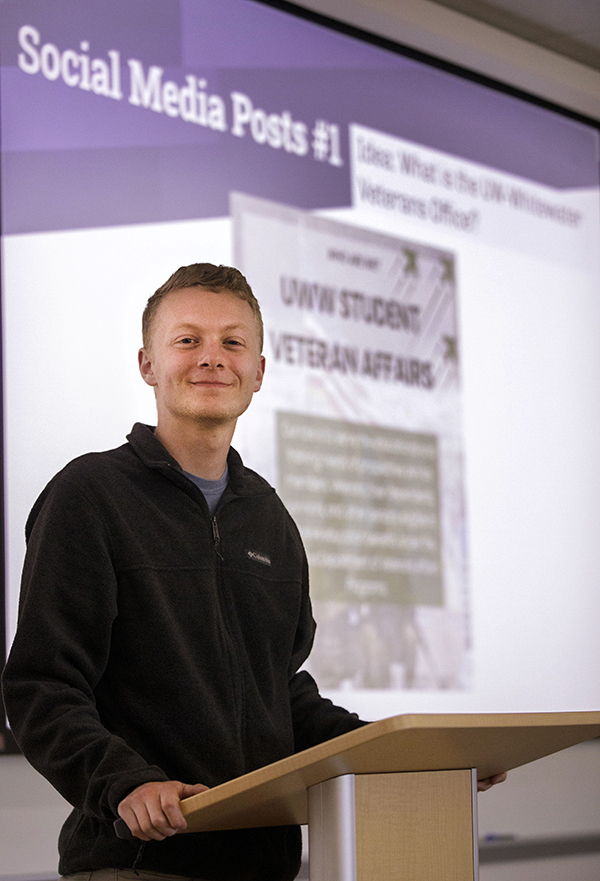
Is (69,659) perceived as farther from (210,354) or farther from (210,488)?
(210,354)

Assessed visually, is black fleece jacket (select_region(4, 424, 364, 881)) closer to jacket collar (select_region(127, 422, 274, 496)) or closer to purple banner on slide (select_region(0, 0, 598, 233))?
jacket collar (select_region(127, 422, 274, 496))

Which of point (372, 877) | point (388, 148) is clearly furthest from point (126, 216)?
point (372, 877)

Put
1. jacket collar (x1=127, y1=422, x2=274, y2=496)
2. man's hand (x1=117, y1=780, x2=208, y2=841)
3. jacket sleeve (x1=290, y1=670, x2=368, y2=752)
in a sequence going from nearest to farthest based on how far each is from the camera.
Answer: man's hand (x1=117, y1=780, x2=208, y2=841) < jacket collar (x1=127, y1=422, x2=274, y2=496) < jacket sleeve (x1=290, y1=670, x2=368, y2=752)

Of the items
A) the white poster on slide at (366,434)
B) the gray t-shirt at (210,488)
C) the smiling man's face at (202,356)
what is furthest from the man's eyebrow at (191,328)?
the white poster on slide at (366,434)

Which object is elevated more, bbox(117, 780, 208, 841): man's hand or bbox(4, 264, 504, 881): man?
bbox(4, 264, 504, 881): man

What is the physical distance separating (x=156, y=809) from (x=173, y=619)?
41cm

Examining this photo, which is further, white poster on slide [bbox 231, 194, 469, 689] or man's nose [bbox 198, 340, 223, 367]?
white poster on slide [bbox 231, 194, 469, 689]

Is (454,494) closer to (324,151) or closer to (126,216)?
(324,151)

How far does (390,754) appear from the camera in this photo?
123 cm

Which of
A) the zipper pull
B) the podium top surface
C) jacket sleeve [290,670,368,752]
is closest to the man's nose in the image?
the zipper pull

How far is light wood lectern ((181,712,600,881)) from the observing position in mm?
1177

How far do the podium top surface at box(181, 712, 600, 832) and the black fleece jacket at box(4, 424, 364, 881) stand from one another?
0.19 m

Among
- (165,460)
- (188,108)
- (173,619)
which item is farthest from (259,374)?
(188,108)

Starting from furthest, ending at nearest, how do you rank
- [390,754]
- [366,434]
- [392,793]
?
1. [366,434]
2. [392,793]
3. [390,754]
